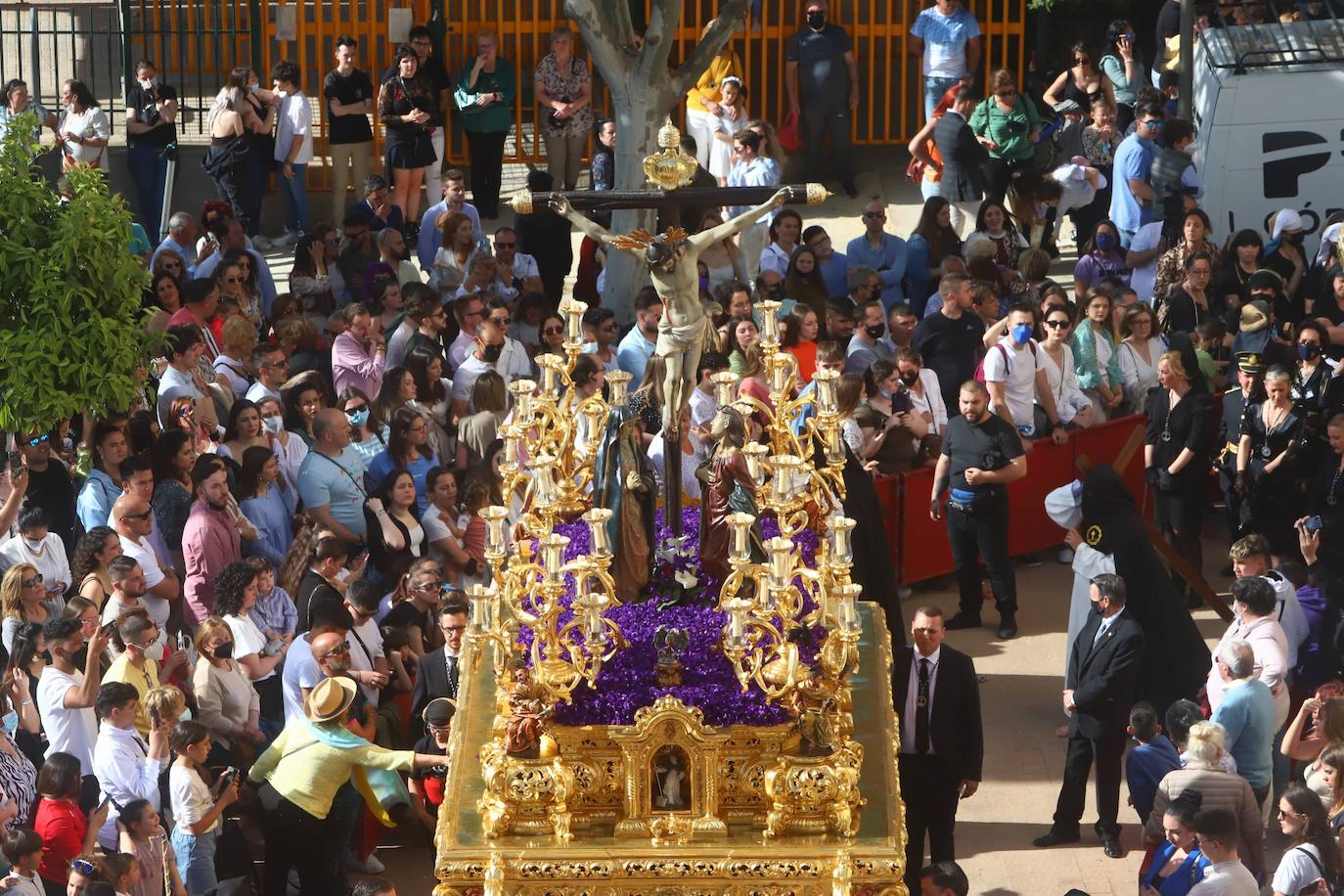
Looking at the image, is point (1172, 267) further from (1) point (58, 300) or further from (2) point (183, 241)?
(1) point (58, 300)

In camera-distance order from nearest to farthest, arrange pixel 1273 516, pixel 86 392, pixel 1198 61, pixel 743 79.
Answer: pixel 86 392 < pixel 1273 516 < pixel 1198 61 < pixel 743 79

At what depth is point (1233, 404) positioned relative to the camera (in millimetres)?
14859

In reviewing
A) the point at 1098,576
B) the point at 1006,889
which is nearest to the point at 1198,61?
the point at 1098,576

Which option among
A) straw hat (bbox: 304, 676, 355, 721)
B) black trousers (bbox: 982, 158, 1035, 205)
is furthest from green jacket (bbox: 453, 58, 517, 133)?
straw hat (bbox: 304, 676, 355, 721)

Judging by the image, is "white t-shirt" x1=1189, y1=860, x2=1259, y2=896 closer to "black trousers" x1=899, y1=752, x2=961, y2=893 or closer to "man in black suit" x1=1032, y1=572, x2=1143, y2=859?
"black trousers" x1=899, y1=752, x2=961, y2=893

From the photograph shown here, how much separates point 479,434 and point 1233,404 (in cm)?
502

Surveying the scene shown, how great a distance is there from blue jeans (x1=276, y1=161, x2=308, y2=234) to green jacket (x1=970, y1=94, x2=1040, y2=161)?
588cm

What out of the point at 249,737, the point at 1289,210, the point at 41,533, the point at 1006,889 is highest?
the point at 1289,210

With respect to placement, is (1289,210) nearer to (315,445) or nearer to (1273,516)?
(1273,516)

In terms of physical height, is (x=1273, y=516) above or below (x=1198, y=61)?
below

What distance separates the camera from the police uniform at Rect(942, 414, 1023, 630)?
46.0 feet

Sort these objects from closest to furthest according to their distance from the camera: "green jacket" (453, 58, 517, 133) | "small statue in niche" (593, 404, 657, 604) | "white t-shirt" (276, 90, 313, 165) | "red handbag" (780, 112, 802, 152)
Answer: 1. "small statue in niche" (593, 404, 657, 604)
2. "white t-shirt" (276, 90, 313, 165)
3. "green jacket" (453, 58, 517, 133)
4. "red handbag" (780, 112, 802, 152)

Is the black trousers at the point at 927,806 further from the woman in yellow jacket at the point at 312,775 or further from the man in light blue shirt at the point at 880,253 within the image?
the man in light blue shirt at the point at 880,253

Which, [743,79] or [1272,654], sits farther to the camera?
[743,79]
